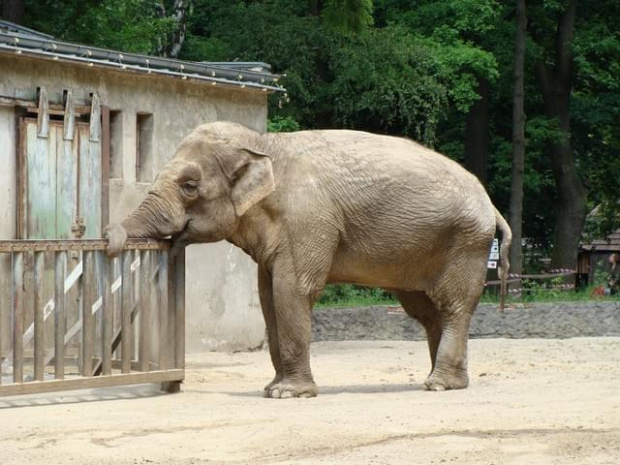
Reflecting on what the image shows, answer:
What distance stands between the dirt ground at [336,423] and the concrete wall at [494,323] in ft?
20.5

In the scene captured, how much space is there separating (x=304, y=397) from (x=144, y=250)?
1756 mm

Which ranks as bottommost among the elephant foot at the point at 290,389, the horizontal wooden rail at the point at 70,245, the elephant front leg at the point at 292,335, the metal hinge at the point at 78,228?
the elephant foot at the point at 290,389

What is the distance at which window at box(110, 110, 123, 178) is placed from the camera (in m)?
17.2

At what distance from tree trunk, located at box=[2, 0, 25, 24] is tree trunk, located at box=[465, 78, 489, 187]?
1092 centimetres

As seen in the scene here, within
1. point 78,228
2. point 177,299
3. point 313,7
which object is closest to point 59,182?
point 78,228

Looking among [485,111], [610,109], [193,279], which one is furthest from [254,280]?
[610,109]

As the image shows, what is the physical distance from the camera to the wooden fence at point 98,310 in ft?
38.1

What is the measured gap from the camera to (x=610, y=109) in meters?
35.9

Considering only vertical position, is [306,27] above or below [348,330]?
above

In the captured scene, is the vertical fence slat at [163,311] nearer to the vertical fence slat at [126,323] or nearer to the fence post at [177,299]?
the fence post at [177,299]

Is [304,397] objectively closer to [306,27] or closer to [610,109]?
[306,27]

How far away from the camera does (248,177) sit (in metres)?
12.5

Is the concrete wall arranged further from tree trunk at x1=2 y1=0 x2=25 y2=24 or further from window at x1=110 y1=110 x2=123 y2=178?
tree trunk at x1=2 y1=0 x2=25 y2=24

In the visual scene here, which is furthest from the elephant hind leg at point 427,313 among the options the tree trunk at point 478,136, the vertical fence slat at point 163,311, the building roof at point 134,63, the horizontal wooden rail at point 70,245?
the tree trunk at point 478,136
